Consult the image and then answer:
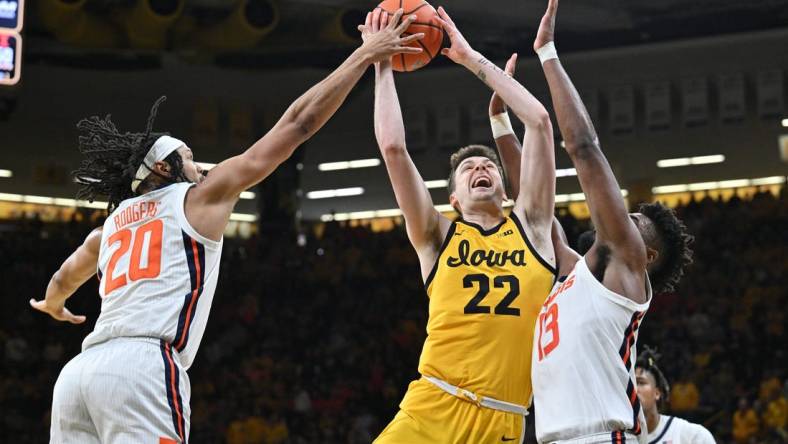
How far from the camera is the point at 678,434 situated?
20.5 feet

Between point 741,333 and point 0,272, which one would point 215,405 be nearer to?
point 0,272

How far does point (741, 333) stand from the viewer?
48.3ft

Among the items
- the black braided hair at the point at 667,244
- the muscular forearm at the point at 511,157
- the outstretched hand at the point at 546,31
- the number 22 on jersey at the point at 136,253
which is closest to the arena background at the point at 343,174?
the muscular forearm at the point at 511,157

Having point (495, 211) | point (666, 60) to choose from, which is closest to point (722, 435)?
point (666, 60)

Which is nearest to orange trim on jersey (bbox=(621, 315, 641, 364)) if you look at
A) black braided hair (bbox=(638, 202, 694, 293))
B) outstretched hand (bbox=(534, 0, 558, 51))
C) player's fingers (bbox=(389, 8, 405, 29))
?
black braided hair (bbox=(638, 202, 694, 293))

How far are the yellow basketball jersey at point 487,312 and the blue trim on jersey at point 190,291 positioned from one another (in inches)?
42.8

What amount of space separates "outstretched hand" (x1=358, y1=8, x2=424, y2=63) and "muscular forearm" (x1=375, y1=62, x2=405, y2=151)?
10 centimetres

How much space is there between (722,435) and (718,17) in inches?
245

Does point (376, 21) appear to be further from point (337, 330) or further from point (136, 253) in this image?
point (337, 330)

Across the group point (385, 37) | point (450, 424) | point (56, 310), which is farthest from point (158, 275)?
point (385, 37)

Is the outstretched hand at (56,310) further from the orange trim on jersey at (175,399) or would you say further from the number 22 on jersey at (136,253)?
the orange trim on jersey at (175,399)

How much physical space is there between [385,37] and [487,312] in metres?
1.34

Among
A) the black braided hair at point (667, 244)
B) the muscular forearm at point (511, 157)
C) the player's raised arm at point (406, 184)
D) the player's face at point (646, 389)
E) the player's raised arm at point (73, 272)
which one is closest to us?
the black braided hair at point (667, 244)

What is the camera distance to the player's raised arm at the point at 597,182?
3.80 meters
